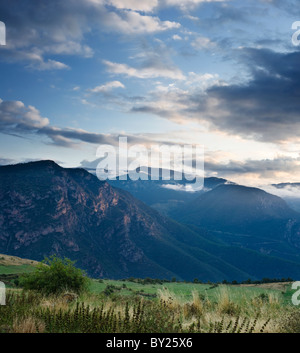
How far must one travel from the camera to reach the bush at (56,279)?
2014 cm

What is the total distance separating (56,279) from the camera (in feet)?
67.9

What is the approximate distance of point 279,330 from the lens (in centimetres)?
968

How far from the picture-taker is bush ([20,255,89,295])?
66.1 ft
